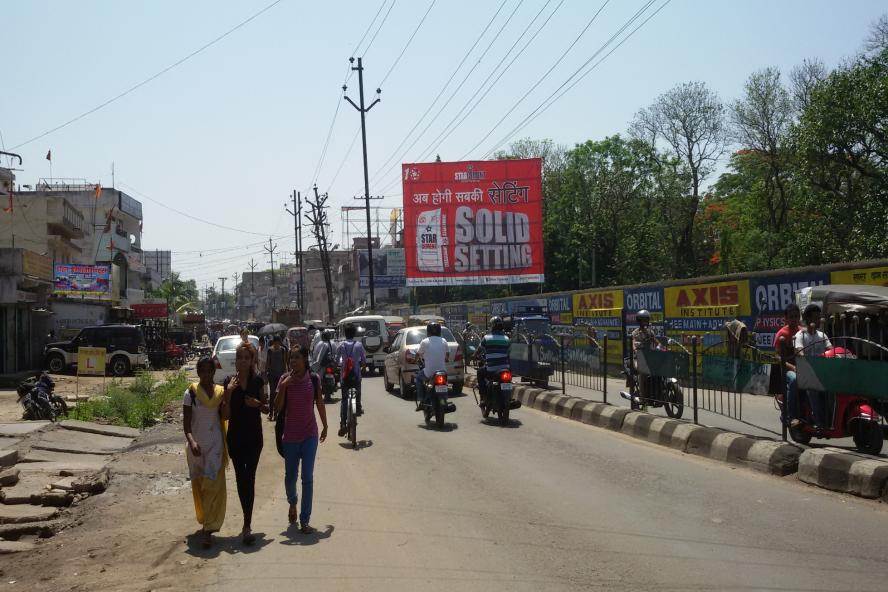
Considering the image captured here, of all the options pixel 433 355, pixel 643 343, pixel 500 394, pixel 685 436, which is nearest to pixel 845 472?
pixel 685 436

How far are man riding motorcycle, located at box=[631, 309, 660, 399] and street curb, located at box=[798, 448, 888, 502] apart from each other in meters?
4.70

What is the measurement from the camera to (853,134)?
31672 mm

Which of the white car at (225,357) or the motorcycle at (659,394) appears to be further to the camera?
the white car at (225,357)

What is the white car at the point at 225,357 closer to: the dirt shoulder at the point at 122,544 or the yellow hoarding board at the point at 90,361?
the yellow hoarding board at the point at 90,361

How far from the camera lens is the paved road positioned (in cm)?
572

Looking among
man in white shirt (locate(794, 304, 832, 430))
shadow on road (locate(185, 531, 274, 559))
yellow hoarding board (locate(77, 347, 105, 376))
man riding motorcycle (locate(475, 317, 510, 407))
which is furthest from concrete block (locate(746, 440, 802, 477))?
yellow hoarding board (locate(77, 347, 105, 376))

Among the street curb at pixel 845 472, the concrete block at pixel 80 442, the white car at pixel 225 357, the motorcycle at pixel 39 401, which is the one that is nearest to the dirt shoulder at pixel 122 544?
the concrete block at pixel 80 442

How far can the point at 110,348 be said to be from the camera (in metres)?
33.5

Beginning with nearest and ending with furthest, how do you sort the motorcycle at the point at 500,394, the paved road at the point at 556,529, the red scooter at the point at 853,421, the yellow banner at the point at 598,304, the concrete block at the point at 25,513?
the paved road at the point at 556,529
the concrete block at the point at 25,513
the red scooter at the point at 853,421
the motorcycle at the point at 500,394
the yellow banner at the point at 598,304

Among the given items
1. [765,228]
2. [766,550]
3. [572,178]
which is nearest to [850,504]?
[766,550]

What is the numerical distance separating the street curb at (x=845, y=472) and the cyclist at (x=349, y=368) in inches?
262

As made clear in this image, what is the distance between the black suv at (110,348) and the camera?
32531 millimetres

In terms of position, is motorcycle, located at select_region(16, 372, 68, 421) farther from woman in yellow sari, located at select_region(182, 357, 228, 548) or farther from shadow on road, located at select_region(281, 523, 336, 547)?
shadow on road, located at select_region(281, 523, 336, 547)

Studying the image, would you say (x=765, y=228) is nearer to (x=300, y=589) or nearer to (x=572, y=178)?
(x=572, y=178)
